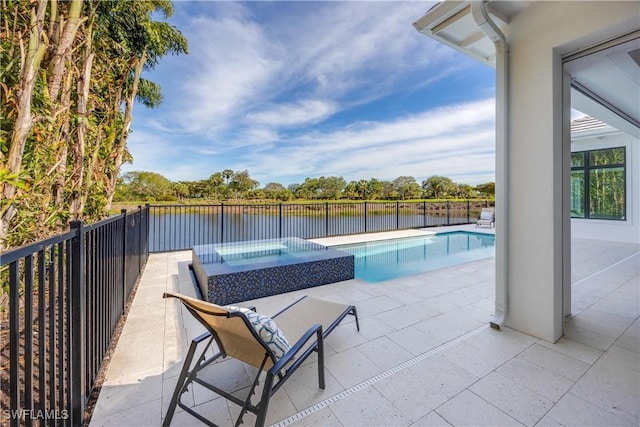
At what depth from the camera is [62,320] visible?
144 centimetres

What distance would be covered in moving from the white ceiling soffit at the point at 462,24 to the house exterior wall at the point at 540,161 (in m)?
0.15

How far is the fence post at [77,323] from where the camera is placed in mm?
1603

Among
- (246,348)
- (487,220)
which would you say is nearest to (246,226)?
(246,348)

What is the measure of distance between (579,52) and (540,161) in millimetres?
1048

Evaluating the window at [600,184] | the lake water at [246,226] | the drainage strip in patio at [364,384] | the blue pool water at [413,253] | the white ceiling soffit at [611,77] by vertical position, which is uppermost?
the white ceiling soffit at [611,77]

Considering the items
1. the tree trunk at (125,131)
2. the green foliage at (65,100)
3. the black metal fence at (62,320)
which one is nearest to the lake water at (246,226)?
the tree trunk at (125,131)

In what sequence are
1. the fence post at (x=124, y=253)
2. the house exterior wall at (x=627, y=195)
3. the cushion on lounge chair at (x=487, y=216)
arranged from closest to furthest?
the fence post at (x=124, y=253), the house exterior wall at (x=627, y=195), the cushion on lounge chair at (x=487, y=216)

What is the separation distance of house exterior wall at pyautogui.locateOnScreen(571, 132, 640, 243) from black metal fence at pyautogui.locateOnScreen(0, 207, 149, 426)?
1122 centimetres

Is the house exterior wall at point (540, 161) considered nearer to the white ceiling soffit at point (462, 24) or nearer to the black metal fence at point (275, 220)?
the white ceiling soffit at point (462, 24)

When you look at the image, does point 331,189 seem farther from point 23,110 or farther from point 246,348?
point 246,348

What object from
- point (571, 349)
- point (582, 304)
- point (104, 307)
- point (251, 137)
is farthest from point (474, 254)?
point (251, 137)

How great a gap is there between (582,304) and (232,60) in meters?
10.1

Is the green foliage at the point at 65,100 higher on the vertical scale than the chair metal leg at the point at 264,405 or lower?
higher

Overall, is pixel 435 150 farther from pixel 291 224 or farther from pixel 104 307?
pixel 104 307
